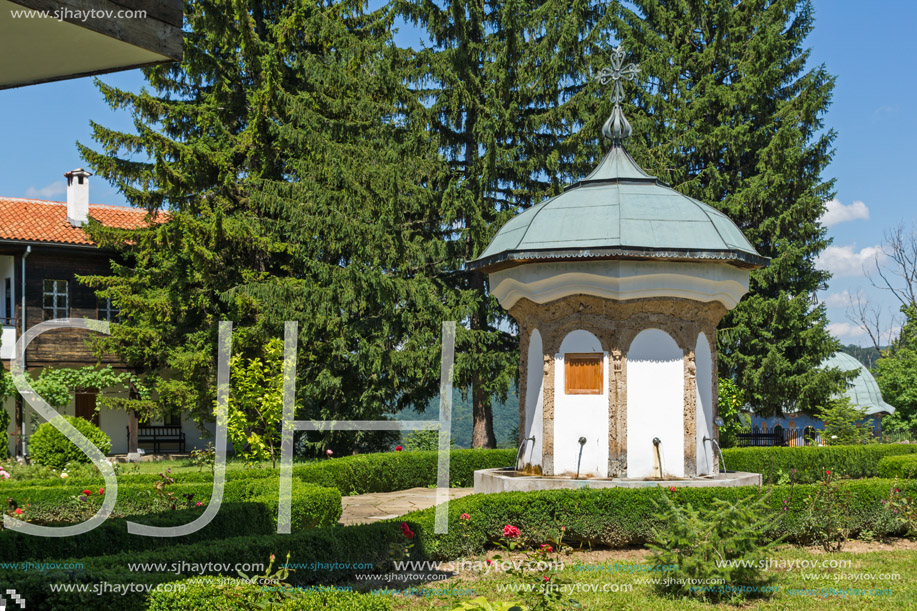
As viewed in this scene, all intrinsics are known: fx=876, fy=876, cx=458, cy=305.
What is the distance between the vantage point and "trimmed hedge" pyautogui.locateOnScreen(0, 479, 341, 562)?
29.0 ft

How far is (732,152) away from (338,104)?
44.1 ft

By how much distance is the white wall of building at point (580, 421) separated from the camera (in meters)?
14.6

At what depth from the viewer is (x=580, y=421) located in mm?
14695

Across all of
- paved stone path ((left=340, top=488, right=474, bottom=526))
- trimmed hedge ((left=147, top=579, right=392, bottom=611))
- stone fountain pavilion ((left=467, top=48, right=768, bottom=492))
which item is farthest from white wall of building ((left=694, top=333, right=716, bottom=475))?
trimmed hedge ((left=147, top=579, right=392, bottom=611))

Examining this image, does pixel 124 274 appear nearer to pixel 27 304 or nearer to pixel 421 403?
pixel 27 304

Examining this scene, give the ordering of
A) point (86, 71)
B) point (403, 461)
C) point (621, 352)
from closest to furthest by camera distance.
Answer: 1. point (86, 71)
2. point (621, 352)
3. point (403, 461)

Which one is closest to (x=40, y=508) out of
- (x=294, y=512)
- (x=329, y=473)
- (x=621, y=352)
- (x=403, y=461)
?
(x=294, y=512)

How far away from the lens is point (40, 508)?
12.8 meters

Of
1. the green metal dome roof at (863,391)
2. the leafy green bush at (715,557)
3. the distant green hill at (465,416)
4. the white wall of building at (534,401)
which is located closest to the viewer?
the leafy green bush at (715,557)

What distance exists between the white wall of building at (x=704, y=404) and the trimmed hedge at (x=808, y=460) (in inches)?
194

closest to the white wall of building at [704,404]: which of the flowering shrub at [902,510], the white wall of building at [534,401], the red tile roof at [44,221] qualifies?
the white wall of building at [534,401]

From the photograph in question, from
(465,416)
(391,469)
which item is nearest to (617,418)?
(391,469)

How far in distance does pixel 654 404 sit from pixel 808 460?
9.30 meters

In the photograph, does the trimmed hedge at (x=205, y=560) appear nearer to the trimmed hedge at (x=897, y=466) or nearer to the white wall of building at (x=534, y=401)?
the white wall of building at (x=534, y=401)
